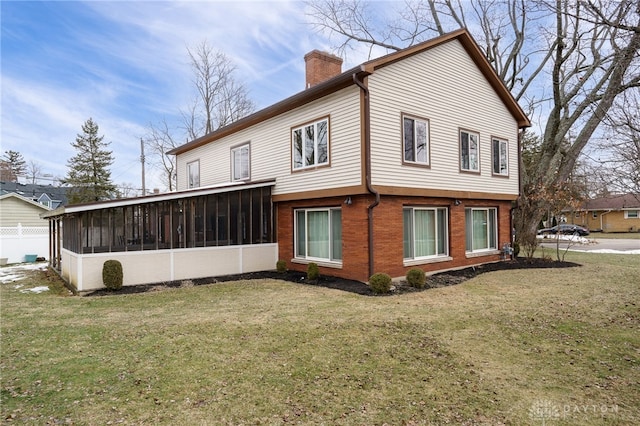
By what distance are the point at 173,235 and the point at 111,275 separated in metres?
2.16

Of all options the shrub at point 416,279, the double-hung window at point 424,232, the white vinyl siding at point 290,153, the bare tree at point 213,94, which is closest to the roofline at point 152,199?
the white vinyl siding at point 290,153

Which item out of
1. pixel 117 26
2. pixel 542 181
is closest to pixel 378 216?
pixel 117 26

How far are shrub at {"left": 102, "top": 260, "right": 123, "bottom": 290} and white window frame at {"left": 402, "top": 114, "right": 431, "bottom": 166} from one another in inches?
347

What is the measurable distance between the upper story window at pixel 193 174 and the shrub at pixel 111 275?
9460mm

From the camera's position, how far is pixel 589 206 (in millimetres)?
44281

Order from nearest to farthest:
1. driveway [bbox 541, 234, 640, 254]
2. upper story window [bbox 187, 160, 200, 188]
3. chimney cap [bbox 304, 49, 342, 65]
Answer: chimney cap [bbox 304, 49, 342, 65] → upper story window [bbox 187, 160, 200, 188] → driveway [bbox 541, 234, 640, 254]

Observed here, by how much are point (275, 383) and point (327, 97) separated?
895 cm

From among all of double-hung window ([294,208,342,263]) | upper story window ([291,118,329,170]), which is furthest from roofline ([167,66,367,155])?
double-hung window ([294,208,342,263])

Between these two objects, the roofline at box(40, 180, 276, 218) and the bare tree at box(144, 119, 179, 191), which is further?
the bare tree at box(144, 119, 179, 191)

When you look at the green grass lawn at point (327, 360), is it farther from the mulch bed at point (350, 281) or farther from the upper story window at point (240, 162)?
the upper story window at point (240, 162)

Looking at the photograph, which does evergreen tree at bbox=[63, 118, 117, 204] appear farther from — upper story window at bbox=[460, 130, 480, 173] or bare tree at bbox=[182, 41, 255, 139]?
upper story window at bbox=[460, 130, 480, 173]

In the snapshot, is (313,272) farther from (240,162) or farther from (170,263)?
(240,162)

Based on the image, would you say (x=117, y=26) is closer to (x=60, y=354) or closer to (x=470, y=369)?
(x=60, y=354)

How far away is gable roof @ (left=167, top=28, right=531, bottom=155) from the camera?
1037cm
